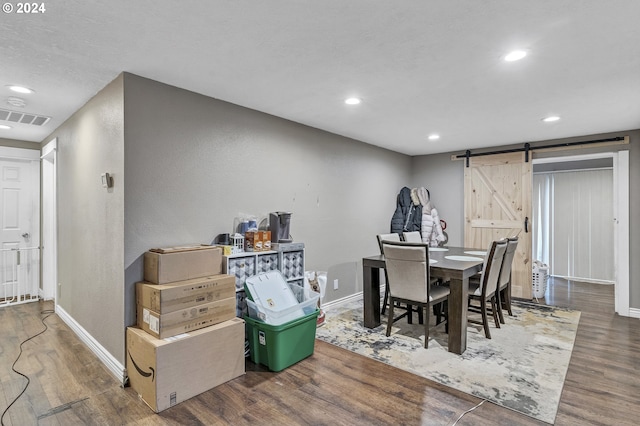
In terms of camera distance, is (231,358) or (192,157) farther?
(192,157)

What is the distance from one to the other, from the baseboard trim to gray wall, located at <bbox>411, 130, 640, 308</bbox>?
492 centimetres

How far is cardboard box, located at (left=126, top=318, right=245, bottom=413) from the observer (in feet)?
7.00

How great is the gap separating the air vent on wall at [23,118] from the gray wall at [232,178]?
1901 millimetres

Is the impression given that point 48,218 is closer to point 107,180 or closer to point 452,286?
point 107,180

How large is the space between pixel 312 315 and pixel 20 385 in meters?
2.21

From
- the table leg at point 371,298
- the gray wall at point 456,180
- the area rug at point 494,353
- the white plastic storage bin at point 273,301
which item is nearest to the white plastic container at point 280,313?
the white plastic storage bin at point 273,301

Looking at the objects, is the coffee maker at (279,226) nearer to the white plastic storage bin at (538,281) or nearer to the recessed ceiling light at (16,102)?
the recessed ceiling light at (16,102)

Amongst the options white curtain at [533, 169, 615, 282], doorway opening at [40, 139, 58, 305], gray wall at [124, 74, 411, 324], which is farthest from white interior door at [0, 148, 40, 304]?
white curtain at [533, 169, 615, 282]

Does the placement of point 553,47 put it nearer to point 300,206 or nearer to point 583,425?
point 583,425

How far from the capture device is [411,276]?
3.14 meters

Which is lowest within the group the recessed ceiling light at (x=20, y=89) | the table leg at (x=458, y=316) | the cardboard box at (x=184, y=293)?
the table leg at (x=458, y=316)

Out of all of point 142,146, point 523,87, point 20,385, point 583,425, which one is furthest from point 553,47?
point 20,385

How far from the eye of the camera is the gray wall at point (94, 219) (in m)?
2.54

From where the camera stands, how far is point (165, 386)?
215 centimetres
